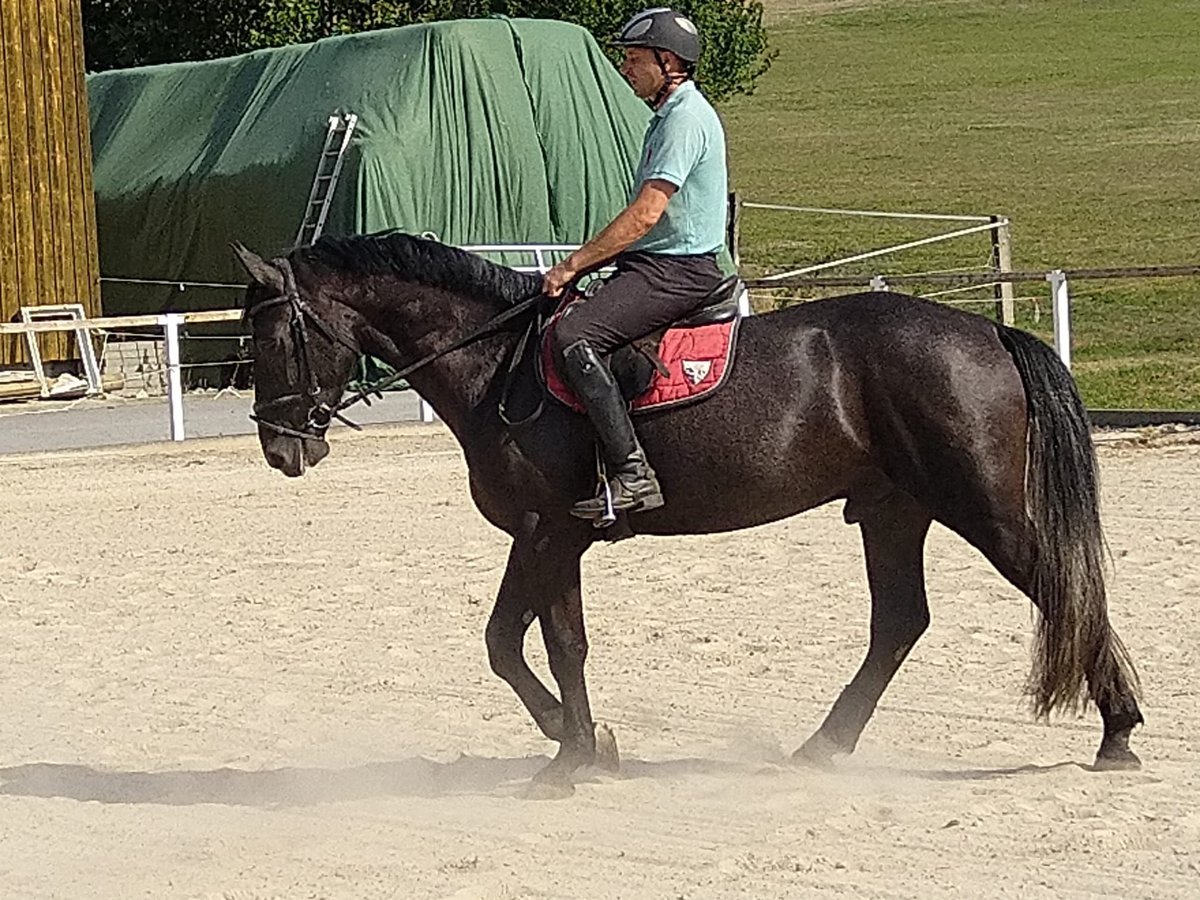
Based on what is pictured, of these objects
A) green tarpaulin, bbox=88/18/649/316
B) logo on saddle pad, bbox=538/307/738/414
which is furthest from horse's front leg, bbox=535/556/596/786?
green tarpaulin, bbox=88/18/649/316

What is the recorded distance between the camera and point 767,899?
5.33m

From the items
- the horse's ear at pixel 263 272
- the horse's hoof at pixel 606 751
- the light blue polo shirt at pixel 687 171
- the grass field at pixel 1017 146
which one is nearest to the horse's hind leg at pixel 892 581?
the horse's hoof at pixel 606 751

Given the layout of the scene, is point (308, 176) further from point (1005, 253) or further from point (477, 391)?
point (477, 391)

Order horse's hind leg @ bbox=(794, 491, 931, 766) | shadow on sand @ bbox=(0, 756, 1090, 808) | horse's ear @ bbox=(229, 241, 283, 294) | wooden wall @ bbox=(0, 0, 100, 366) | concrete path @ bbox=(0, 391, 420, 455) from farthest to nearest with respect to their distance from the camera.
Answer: wooden wall @ bbox=(0, 0, 100, 366), concrete path @ bbox=(0, 391, 420, 455), horse's hind leg @ bbox=(794, 491, 931, 766), shadow on sand @ bbox=(0, 756, 1090, 808), horse's ear @ bbox=(229, 241, 283, 294)

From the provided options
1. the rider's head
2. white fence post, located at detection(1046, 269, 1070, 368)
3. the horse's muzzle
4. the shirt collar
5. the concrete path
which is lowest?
the concrete path

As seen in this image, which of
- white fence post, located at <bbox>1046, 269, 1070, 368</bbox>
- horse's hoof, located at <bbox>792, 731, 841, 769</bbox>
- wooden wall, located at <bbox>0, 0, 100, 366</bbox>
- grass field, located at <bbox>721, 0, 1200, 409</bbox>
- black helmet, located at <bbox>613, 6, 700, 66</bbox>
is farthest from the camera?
grass field, located at <bbox>721, 0, 1200, 409</bbox>

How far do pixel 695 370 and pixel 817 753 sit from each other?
55.5 inches

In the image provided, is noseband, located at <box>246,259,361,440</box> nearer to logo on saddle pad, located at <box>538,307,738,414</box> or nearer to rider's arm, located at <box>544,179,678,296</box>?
logo on saddle pad, located at <box>538,307,738,414</box>

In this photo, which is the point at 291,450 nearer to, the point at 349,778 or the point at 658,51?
the point at 349,778

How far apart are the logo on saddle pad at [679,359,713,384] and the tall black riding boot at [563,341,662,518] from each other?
277 mm

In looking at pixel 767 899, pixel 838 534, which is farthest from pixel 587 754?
pixel 838 534

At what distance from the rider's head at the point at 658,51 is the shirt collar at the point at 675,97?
0.03 metres

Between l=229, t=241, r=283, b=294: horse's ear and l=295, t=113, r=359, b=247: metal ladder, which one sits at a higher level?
l=229, t=241, r=283, b=294: horse's ear

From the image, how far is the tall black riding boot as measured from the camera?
6480 millimetres
